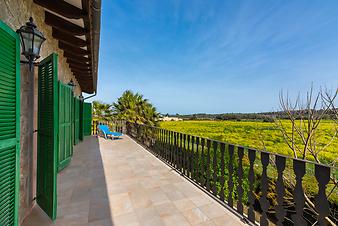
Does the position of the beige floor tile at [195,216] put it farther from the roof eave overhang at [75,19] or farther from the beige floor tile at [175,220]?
the roof eave overhang at [75,19]

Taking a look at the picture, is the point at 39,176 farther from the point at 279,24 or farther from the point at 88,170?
the point at 279,24

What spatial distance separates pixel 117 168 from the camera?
12.9 feet

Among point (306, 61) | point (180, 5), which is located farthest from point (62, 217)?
point (306, 61)

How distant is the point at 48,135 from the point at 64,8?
71.0 inches

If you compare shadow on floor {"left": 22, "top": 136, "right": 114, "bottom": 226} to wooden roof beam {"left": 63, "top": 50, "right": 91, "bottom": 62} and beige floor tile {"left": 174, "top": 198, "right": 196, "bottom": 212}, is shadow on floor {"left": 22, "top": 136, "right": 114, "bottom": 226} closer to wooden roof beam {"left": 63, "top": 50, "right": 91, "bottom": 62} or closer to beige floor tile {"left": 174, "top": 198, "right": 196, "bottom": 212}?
beige floor tile {"left": 174, "top": 198, "right": 196, "bottom": 212}

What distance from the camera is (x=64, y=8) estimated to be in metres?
2.34

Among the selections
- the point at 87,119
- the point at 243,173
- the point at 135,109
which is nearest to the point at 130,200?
the point at 243,173

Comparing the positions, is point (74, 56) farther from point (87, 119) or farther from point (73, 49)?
point (87, 119)

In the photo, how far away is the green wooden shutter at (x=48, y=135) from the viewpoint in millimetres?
1939

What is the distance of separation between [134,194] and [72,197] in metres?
0.95

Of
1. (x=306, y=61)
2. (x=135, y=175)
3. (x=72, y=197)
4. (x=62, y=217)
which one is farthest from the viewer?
(x=306, y=61)

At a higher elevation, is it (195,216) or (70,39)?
(70,39)

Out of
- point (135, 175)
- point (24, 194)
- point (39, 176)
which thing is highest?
point (39, 176)

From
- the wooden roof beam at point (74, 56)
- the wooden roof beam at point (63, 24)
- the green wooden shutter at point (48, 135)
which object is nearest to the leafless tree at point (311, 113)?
the green wooden shutter at point (48, 135)
